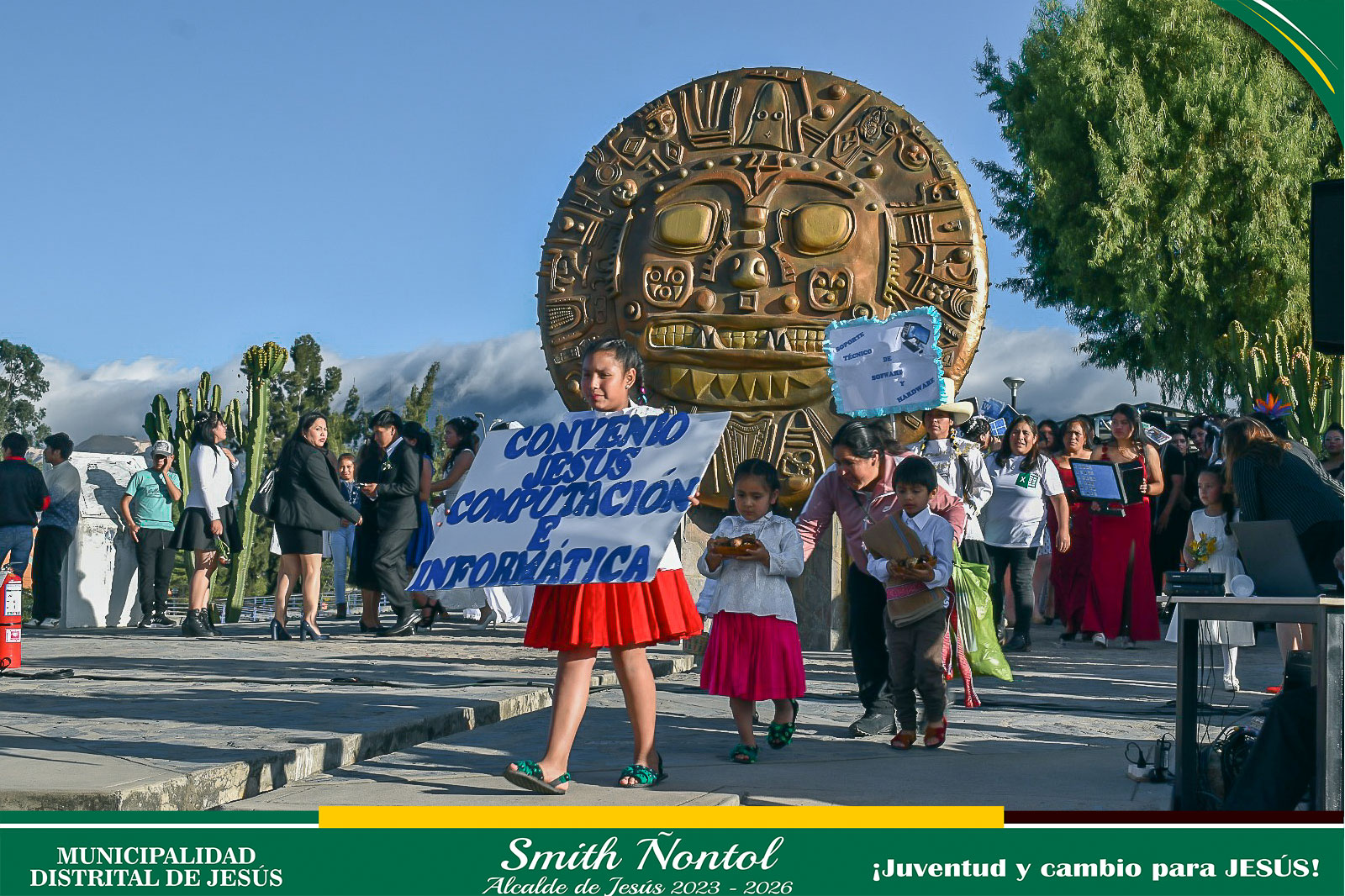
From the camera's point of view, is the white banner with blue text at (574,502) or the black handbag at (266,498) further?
the black handbag at (266,498)

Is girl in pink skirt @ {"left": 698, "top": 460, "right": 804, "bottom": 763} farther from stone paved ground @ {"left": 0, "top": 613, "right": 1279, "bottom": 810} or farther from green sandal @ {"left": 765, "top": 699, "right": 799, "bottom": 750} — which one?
stone paved ground @ {"left": 0, "top": 613, "right": 1279, "bottom": 810}

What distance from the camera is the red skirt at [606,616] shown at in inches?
185

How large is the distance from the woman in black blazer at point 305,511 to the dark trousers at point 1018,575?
478 centimetres

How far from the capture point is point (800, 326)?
9703 mm

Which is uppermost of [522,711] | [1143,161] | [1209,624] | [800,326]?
[1143,161]

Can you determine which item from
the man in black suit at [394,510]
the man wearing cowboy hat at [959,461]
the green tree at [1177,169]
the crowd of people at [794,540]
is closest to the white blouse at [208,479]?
the crowd of people at [794,540]

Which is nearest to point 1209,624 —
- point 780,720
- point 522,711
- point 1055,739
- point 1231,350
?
point 1055,739

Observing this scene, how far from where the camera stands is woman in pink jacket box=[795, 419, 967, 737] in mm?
6250

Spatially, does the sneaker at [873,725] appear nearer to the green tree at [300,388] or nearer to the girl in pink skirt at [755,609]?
the girl in pink skirt at [755,609]

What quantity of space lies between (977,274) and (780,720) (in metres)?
4.71

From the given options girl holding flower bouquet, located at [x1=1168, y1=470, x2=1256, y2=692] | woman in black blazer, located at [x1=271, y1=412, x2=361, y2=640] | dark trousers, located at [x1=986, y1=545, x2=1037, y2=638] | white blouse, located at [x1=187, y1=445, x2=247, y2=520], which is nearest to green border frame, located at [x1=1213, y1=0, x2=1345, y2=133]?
girl holding flower bouquet, located at [x1=1168, y1=470, x2=1256, y2=692]

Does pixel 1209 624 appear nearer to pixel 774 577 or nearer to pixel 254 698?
pixel 774 577

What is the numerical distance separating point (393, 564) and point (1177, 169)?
65.6ft

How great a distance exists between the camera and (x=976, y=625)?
6.18 meters
